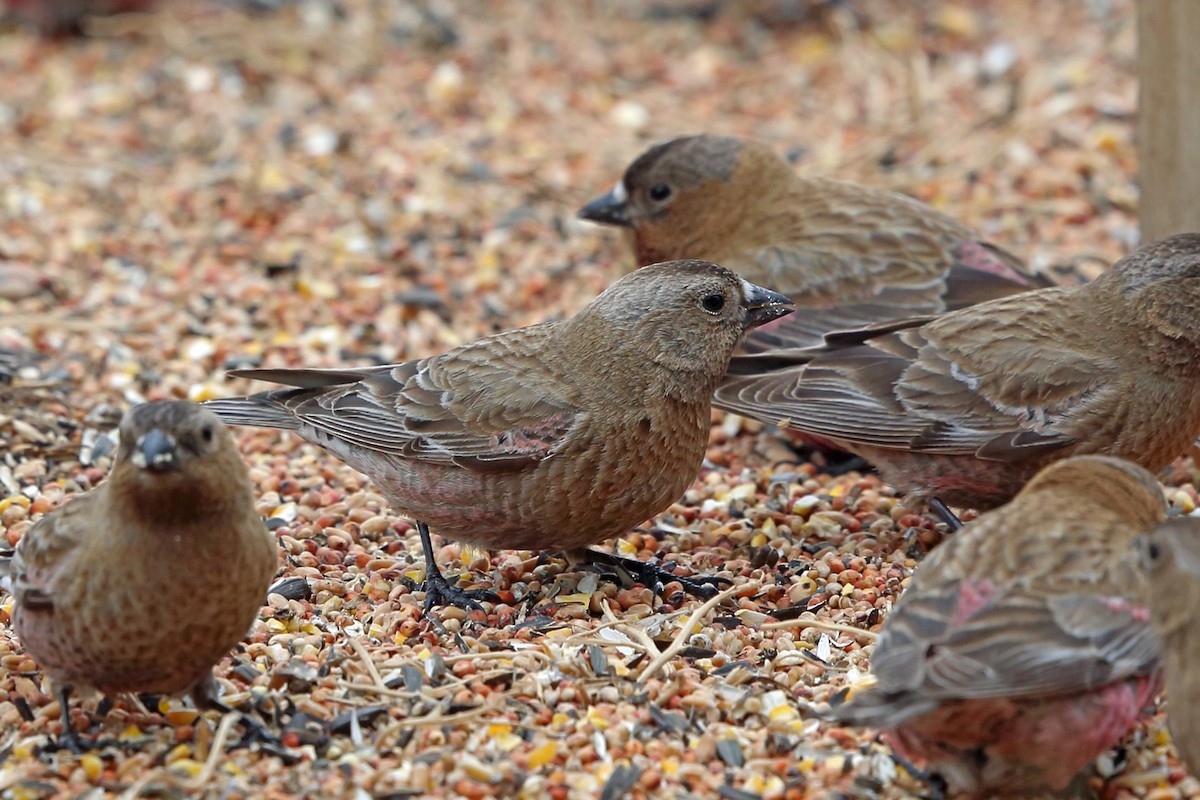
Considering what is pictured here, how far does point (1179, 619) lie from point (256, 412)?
3085mm

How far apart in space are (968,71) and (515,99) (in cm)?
281

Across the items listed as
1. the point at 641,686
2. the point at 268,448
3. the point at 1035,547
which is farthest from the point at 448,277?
the point at 1035,547

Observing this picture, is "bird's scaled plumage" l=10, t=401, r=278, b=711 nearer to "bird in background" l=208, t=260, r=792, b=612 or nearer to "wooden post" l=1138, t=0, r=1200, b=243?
"bird in background" l=208, t=260, r=792, b=612

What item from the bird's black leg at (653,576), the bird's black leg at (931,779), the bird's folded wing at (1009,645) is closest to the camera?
the bird's folded wing at (1009,645)

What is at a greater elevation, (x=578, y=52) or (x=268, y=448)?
(x=578, y=52)

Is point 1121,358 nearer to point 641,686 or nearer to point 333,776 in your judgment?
point 641,686

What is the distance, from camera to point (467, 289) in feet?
25.7

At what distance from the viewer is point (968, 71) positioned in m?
9.98

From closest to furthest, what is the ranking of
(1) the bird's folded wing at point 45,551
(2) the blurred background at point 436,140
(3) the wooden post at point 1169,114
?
(1) the bird's folded wing at point 45,551 → (3) the wooden post at point 1169,114 → (2) the blurred background at point 436,140

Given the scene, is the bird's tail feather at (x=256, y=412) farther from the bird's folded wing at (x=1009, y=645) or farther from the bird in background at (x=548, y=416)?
the bird's folded wing at (x=1009, y=645)

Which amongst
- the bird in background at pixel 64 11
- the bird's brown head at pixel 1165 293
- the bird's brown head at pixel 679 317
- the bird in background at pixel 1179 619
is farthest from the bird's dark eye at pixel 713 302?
the bird in background at pixel 64 11

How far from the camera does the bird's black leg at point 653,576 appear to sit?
204 inches

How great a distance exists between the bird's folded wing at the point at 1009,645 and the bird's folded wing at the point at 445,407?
5.02 ft

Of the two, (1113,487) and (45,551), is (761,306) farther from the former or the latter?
(45,551)
